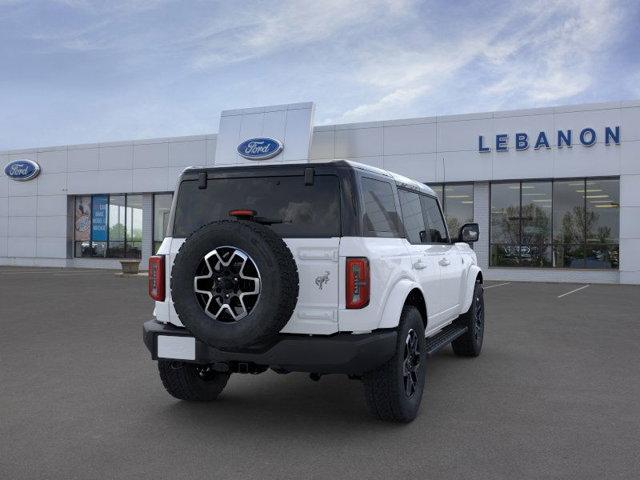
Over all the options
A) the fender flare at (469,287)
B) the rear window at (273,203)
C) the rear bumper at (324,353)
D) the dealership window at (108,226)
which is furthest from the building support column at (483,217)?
the rear bumper at (324,353)

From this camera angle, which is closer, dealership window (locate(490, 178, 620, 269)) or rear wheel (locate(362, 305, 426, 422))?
rear wheel (locate(362, 305, 426, 422))

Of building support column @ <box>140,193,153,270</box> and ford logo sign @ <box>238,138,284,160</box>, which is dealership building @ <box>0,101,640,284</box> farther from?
ford logo sign @ <box>238,138,284,160</box>

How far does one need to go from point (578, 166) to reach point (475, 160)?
371cm

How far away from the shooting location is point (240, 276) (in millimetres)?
4211

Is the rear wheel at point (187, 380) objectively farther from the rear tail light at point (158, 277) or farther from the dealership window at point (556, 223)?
the dealership window at point (556, 223)

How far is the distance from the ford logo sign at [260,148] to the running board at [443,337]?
20.2 m

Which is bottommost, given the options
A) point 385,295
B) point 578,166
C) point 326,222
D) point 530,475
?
point 530,475

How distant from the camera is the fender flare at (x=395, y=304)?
4.43 metres

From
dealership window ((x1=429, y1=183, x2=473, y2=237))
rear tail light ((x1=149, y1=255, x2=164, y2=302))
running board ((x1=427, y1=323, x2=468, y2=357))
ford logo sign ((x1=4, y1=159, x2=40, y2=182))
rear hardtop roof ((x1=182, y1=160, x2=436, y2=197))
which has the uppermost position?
ford logo sign ((x1=4, y1=159, x2=40, y2=182))

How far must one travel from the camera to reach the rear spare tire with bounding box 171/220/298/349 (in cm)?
411

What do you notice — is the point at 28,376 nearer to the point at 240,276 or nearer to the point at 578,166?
the point at 240,276

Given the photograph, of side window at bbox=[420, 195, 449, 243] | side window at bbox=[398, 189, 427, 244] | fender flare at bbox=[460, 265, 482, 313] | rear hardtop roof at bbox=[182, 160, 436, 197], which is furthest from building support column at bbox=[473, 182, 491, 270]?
rear hardtop roof at bbox=[182, 160, 436, 197]

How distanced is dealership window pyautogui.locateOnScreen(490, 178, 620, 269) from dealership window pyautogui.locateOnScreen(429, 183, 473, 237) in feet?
2.98

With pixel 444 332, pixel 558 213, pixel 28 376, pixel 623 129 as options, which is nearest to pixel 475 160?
pixel 558 213
